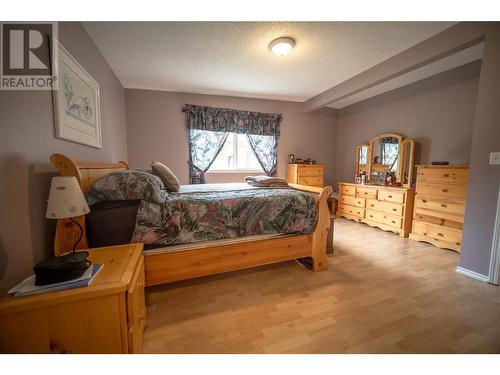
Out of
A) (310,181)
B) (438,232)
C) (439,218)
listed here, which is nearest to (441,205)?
(439,218)

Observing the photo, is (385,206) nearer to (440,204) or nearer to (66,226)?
(440,204)

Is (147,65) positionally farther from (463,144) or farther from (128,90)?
(463,144)

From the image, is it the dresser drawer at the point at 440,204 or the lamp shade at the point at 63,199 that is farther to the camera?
the dresser drawer at the point at 440,204

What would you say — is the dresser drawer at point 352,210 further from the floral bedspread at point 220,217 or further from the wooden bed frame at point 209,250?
the floral bedspread at point 220,217

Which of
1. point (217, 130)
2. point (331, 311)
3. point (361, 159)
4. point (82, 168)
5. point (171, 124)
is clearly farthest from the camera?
point (361, 159)

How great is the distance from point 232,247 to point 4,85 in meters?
1.68

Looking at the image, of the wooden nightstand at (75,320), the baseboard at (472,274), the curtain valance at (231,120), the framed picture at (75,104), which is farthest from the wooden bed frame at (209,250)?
the curtain valance at (231,120)

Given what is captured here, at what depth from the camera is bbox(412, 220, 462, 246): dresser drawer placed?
2.38 m

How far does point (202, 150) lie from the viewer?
378 cm

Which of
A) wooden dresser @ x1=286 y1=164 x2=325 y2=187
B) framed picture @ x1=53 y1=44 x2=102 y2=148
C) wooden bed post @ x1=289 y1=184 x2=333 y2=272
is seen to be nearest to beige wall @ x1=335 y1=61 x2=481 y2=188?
wooden dresser @ x1=286 y1=164 x2=325 y2=187

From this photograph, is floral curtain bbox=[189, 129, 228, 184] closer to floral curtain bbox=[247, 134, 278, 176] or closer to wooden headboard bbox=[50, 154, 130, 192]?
floral curtain bbox=[247, 134, 278, 176]

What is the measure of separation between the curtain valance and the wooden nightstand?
3180mm

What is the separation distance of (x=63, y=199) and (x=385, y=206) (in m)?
3.81

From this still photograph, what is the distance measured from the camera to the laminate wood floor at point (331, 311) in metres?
1.14
